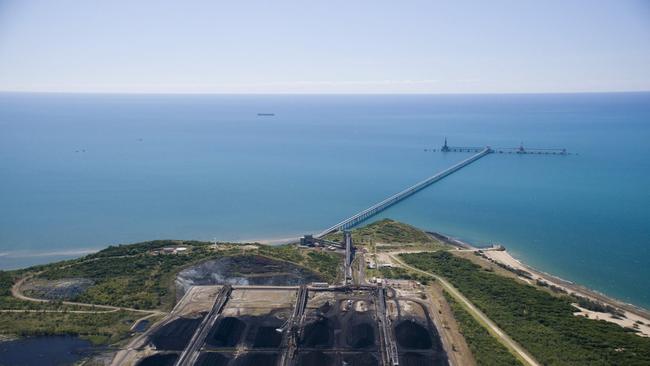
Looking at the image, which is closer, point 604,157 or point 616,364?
point 616,364

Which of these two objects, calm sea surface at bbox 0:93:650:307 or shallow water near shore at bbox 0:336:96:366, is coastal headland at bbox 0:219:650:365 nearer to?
shallow water near shore at bbox 0:336:96:366

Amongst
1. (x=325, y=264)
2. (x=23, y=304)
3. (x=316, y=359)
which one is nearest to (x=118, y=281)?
(x=23, y=304)

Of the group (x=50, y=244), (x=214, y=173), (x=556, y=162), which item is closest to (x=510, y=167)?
(x=556, y=162)

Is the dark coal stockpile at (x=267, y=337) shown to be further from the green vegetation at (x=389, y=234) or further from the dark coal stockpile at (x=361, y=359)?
the green vegetation at (x=389, y=234)

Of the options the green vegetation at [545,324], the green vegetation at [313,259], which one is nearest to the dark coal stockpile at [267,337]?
the green vegetation at [313,259]

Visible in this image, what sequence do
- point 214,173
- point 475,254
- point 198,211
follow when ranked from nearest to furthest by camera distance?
point 475,254 → point 198,211 → point 214,173

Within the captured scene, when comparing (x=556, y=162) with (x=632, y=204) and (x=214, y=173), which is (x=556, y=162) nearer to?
(x=632, y=204)
